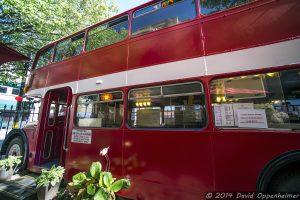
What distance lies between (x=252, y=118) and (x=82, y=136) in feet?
12.0

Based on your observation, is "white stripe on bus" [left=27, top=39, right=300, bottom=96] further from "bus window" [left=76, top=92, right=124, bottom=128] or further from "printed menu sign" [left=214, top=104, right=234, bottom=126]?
"printed menu sign" [left=214, top=104, right=234, bottom=126]

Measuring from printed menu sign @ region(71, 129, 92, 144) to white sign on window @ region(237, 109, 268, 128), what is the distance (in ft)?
10.6

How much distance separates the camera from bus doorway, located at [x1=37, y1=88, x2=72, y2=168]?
531 centimetres

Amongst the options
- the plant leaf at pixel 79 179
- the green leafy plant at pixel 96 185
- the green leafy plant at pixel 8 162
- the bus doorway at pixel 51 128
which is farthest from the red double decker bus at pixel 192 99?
the green leafy plant at pixel 8 162

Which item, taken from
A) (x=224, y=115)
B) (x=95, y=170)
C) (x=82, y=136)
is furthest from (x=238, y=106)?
(x=82, y=136)

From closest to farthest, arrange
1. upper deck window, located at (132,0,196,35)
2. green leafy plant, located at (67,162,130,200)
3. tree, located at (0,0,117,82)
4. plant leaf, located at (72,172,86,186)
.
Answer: green leafy plant, located at (67,162,130,200) → plant leaf, located at (72,172,86,186) → upper deck window, located at (132,0,196,35) → tree, located at (0,0,117,82)

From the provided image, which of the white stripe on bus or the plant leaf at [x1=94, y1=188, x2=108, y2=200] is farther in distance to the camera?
the plant leaf at [x1=94, y1=188, x2=108, y2=200]

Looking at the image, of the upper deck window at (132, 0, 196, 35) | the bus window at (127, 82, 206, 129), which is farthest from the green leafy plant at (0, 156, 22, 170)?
the upper deck window at (132, 0, 196, 35)

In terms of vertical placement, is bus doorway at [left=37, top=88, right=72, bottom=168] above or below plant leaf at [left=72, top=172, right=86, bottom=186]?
above

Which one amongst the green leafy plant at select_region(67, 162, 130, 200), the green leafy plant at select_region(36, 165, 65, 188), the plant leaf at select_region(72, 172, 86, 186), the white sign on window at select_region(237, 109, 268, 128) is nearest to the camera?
the white sign on window at select_region(237, 109, 268, 128)

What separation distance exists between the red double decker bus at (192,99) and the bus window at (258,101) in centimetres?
1

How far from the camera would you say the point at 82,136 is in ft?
13.7

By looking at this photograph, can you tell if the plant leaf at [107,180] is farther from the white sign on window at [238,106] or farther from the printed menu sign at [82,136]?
the white sign on window at [238,106]

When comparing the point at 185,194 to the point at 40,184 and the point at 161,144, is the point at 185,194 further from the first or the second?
the point at 40,184
